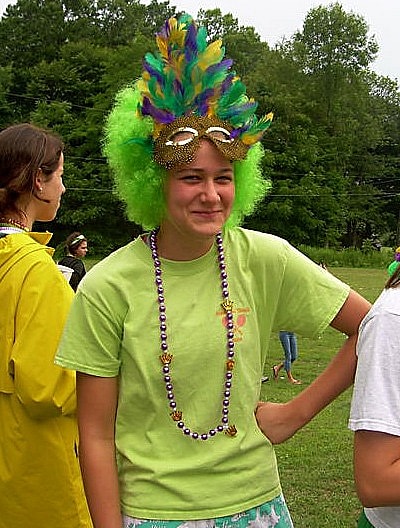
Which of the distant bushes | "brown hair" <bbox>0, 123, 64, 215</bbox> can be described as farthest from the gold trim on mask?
the distant bushes

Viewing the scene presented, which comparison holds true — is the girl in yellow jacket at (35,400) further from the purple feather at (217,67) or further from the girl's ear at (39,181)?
the purple feather at (217,67)

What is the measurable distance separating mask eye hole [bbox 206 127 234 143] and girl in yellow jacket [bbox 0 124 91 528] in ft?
2.83

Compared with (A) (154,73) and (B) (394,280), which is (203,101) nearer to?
(A) (154,73)

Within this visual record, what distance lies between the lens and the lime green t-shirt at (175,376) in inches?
82.3

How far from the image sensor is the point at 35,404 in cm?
262

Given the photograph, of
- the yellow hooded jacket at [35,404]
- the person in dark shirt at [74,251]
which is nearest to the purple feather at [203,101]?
the yellow hooded jacket at [35,404]

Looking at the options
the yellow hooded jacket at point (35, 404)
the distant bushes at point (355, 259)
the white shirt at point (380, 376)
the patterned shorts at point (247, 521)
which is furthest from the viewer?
the distant bushes at point (355, 259)

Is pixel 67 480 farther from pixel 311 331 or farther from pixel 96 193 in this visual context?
pixel 96 193

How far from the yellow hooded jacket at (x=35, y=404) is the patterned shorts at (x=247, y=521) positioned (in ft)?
2.12

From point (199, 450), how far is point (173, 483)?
109mm

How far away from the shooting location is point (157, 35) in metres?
2.20

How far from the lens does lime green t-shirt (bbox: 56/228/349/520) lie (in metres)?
2.09

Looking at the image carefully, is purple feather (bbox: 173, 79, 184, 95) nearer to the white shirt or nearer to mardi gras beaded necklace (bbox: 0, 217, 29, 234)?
the white shirt

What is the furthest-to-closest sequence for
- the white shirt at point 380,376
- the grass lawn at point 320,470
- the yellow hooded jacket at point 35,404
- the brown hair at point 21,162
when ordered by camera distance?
the grass lawn at point 320,470 < the brown hair at point 21,162 < the yellow hooded jacket at point 35,404 < the white shirt at point 380,376
